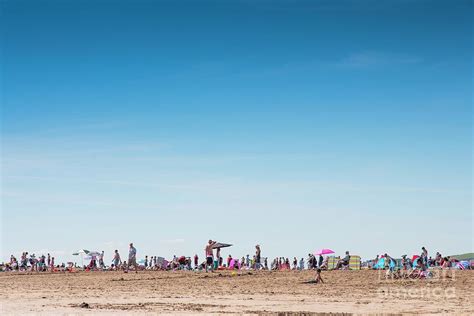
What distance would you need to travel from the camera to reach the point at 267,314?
1645 cm

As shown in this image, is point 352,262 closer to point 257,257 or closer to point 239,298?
point 257,257

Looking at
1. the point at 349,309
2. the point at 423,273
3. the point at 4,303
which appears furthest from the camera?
the point at 423,273

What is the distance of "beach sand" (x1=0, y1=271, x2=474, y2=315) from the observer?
1758 cm

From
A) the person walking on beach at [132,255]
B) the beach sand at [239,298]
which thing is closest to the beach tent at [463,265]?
the beach sand at [239,298]

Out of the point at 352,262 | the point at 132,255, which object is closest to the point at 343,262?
the point at 352,262

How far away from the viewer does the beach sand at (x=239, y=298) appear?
692 inches

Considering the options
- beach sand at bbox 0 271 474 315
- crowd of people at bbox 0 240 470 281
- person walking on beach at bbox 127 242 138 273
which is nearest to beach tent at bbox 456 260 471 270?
crowd of people at bbox 0 240 470 281

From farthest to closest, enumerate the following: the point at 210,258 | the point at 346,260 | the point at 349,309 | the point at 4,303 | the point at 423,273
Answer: the point at 346,260
the point at 210,258
the point at 423,273
the point at 4,303
the point at 349,309

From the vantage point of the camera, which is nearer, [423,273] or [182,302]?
[182,302]

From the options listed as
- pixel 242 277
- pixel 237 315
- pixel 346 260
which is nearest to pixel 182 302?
pixel 237 315

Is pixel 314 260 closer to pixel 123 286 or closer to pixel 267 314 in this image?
pixel 123 286

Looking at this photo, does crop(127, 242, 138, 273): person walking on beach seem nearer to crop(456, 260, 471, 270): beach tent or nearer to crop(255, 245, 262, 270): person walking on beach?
crop(255, 245, 262, 270): person walking on beach

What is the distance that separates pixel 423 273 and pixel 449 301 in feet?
39.6

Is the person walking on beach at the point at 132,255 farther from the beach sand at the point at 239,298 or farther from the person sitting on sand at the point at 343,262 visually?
the person sitting on sand at the point at 343,262
